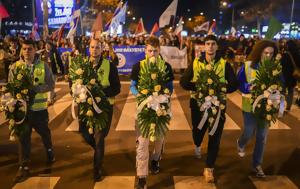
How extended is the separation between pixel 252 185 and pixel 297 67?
235 inches

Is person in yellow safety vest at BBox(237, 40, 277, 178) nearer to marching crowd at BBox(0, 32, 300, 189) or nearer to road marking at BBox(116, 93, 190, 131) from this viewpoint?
marching crowd at BBox(0, 32, 300, 189)

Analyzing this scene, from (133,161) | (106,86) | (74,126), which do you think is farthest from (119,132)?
(106,86)

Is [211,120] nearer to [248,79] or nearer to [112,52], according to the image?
[248,79]

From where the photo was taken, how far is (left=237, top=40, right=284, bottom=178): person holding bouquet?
5.62 metres

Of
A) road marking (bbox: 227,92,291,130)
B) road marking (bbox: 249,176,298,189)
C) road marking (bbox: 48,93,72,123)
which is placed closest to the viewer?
road marking (bbox: 249,176,298,189)

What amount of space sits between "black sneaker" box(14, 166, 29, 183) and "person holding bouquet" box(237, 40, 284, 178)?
3495 mm

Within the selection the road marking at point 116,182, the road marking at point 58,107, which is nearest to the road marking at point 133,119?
the road marking at point 58,107

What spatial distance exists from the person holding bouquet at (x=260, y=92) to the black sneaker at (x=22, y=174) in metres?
3.50

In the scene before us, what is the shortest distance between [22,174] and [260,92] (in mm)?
3766

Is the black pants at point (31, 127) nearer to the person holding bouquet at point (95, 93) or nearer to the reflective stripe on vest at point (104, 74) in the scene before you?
the person holding bouquet at point (95, 93)

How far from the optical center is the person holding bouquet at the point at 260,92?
18.4 ft

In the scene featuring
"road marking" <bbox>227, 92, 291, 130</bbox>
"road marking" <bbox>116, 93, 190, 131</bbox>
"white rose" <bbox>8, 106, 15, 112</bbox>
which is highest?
"white rose" <bbox>8, 106, 15, 112</bbox>

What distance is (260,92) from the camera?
569 cm

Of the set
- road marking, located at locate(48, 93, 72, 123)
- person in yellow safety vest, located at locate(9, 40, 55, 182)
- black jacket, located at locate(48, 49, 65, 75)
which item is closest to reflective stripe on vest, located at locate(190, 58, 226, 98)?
person in yellow safety vest, located at locate(9, 40, 55, 182)
